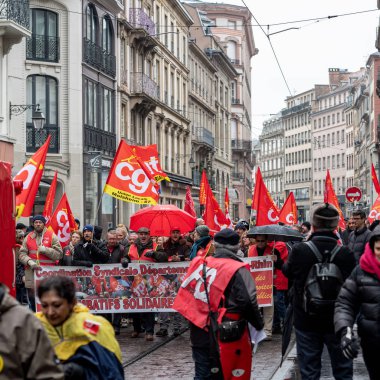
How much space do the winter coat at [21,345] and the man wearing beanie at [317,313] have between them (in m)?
3.77

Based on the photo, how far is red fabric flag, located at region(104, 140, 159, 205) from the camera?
1677 cm

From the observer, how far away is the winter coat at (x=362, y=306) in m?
7.19

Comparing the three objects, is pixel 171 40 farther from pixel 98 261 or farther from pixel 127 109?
pixel 98 261

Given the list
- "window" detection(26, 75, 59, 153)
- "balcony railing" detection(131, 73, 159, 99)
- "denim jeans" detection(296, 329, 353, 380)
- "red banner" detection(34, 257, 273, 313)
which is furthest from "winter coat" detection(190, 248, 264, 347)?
"balcony railing" detection(131, 73, 159, 99)

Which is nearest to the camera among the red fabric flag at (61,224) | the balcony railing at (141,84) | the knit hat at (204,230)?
the knit hat at (204,230)

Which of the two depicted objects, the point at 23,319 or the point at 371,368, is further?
the point at 371,368

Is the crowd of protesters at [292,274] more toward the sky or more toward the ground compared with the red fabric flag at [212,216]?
more toward the ground

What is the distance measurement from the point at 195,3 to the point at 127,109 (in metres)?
46.4

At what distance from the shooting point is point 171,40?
2108 inches

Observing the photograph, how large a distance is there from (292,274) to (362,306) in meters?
1.40

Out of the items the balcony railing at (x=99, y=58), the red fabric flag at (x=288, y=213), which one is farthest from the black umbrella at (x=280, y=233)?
the balcony railing at (x=99, y=58)

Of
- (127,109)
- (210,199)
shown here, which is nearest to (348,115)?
(127,109)

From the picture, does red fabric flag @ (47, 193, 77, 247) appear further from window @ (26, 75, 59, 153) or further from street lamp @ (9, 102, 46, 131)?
window @ (26, 75, 59, 153)

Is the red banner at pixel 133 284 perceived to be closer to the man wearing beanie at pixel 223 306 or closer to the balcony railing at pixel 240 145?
the man wearing beanie at pixel 223 306
